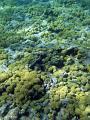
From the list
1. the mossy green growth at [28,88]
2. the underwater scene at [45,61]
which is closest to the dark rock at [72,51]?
the underwater scene at [45,61]

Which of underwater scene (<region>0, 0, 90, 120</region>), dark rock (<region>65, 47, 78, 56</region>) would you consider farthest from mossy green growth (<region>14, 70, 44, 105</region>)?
dark rock (<region>65, 47, 78, 56</region>)

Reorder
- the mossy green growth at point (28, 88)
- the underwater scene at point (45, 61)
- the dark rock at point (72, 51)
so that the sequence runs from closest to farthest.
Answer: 1. the underwater scene at point (45, 61)
2. the mossy green growth at point (28, 88)
3. the dark rock at point (72, 51)

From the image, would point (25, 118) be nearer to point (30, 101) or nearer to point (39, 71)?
point (30, 101)

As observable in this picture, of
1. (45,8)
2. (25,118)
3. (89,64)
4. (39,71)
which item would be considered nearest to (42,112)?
(25,118)

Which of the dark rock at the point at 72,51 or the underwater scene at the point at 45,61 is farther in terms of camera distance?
the dark rock at the point at 72,51

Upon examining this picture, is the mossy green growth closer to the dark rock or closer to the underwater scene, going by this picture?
the underwater scene

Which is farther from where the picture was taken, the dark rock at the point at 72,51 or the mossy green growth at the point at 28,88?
the dark rock at the point at 72,51

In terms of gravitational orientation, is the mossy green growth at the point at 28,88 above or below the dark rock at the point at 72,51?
below

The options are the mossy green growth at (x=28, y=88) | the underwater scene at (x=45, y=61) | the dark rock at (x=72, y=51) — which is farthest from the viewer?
the dark rock at (x=72, y=51)

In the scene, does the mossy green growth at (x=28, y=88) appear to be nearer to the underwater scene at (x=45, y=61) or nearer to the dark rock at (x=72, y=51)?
the underwater scene at (x=45, y=61)
